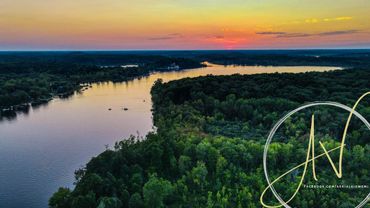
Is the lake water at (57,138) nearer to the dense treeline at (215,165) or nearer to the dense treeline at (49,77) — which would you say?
the dense treeline at (49,77)

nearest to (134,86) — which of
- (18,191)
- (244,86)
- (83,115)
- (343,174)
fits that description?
(83,115)

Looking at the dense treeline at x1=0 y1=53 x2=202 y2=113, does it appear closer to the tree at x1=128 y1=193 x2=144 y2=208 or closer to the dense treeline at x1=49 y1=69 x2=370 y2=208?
the dense treeline at x1=49 y1=69 x2=370 y2=208

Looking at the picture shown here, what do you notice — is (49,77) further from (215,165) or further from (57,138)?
(215,165)

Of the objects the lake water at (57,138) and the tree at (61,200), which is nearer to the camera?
the tree at (61,200)

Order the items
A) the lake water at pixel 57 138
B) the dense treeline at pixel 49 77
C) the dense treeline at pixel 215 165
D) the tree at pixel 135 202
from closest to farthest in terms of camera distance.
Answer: the tree at pixel 135 202
the dense treeline at pixel 215 165
the lake water at pixel 57 138
the dense treeline at pixel 49 77

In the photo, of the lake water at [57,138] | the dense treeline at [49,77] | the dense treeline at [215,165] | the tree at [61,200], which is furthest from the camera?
the dense treeline at [49,77]

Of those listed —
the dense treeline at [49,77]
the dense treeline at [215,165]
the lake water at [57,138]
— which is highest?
the dense treeline at [215,165]

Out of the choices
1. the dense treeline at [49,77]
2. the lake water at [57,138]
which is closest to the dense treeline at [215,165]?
the lake water at [57,138]

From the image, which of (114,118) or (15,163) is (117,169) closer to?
(15,163)

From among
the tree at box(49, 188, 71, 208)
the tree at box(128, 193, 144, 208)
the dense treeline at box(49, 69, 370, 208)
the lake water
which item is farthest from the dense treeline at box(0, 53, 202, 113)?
the tree at box(128, 193, 144, 208)

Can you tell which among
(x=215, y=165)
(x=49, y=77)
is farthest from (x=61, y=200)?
(x=49, y=77)
